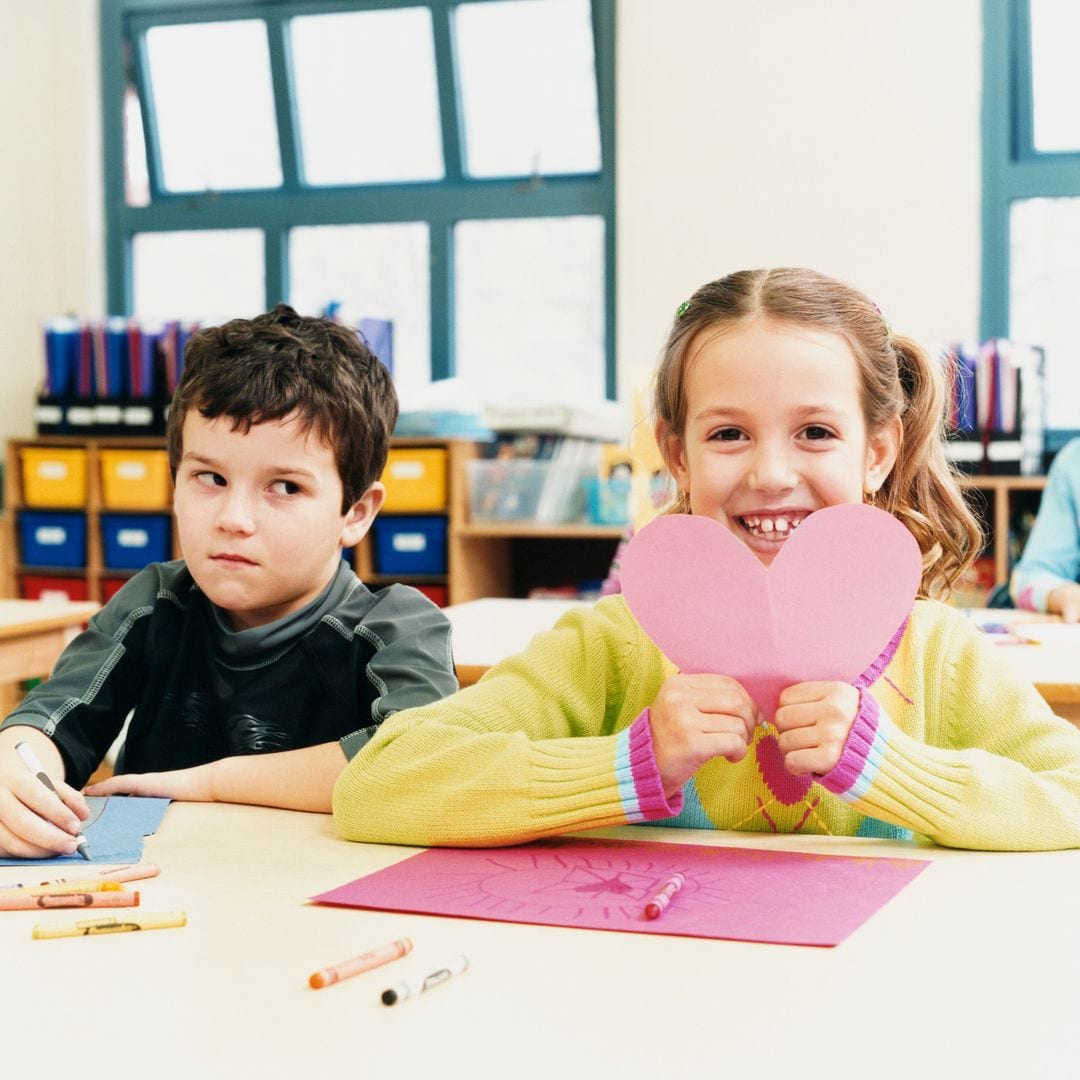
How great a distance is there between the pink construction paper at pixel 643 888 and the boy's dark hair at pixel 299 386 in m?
0.55

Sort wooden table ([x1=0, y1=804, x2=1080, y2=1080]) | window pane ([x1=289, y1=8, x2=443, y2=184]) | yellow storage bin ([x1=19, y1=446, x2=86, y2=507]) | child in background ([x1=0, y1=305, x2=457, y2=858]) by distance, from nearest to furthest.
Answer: wooden table ([x1=0, y1=804, x2=1080, y2=1080]) → child in background ([x1=0, y1=305, x2=457, y2=858]) → yellow storage bin ([x1=19, y1=446, x2=86, y2=507]) → window pane ([x1=289, y1=8, x2=443, y2=184])

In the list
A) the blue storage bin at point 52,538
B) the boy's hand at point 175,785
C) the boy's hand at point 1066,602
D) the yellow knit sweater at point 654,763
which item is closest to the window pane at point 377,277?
the blue storage bin at point 52,538

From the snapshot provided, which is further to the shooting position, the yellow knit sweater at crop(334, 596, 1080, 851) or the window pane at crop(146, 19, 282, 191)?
the window pane at crop(146, 19, 282, 191)

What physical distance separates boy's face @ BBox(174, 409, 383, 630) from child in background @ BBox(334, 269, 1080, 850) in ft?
1.02

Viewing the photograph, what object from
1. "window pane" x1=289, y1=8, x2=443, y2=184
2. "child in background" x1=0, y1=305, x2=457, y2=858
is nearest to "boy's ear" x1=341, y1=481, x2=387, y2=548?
"child in background" x1=0, y1=305, x2=457, y2=858

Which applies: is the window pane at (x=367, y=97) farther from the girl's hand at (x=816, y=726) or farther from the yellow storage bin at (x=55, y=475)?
the girl's hand at (x=816, y=726)

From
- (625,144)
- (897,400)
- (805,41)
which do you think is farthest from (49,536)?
(897,400)

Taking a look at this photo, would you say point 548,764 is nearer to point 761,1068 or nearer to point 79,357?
point 761,1068

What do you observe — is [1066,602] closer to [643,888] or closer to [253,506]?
[253,506]

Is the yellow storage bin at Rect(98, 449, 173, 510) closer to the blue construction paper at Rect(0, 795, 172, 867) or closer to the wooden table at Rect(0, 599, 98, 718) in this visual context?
the wooden table at Rect(0, 599, 98, 718)

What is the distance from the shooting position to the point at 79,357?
518 centimetres

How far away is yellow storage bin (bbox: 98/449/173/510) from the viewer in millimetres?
5012

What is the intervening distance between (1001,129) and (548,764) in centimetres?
431

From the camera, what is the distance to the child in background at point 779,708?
3.38 ft
